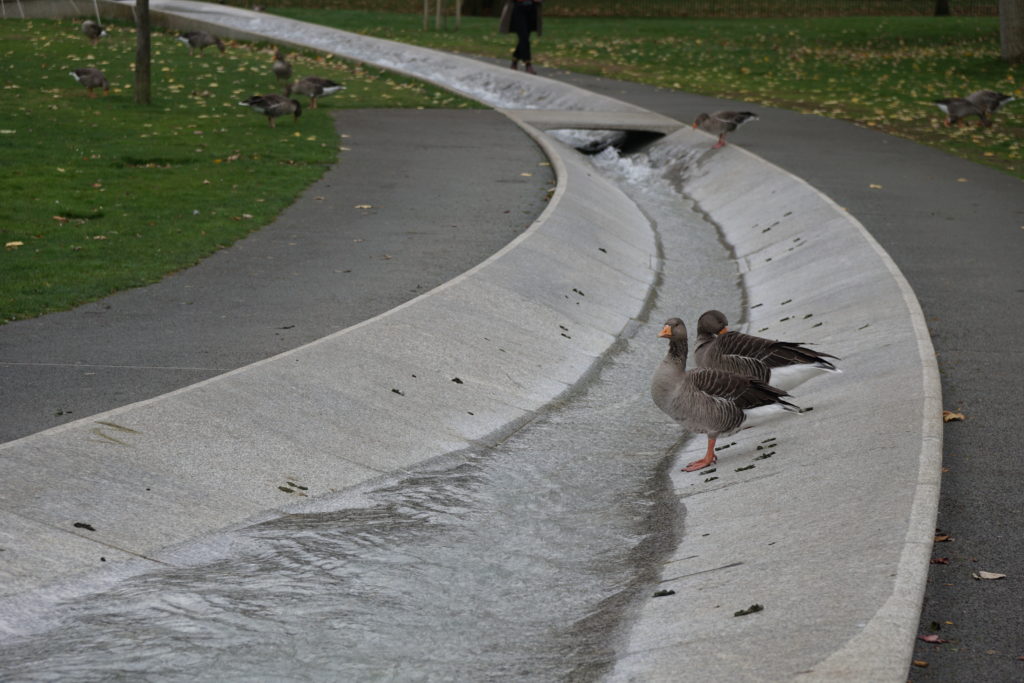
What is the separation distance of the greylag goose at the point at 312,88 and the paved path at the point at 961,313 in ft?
23.5

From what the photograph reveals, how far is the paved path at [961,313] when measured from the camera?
241 inches

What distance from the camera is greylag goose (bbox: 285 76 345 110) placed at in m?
26.3

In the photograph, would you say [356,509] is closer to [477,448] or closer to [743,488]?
[477,448]

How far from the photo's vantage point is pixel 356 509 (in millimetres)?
7969

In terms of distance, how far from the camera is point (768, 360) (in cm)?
950

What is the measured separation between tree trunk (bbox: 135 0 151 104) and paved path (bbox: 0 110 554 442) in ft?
18.9

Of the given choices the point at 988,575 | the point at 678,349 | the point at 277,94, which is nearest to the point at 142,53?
the point at 277,94

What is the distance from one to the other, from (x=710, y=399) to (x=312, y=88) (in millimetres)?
19321

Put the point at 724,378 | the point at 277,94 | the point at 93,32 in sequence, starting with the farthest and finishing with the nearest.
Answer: the point at 93,32 < the point at 277,94 < the point at 724,378

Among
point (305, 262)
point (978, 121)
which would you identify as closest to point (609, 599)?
point (305, 262)

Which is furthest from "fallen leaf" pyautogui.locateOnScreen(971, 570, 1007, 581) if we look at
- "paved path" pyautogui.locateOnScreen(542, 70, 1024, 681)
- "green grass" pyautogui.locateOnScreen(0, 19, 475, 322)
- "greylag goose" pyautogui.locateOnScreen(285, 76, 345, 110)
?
"greylag goose" pyautogui.locateOnScreen(285, 76, 345, 110)

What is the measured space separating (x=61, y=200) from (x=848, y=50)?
30300mm

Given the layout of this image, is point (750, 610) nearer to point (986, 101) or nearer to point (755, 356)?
point (755, 356)

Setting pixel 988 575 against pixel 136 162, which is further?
pixel 136 162
